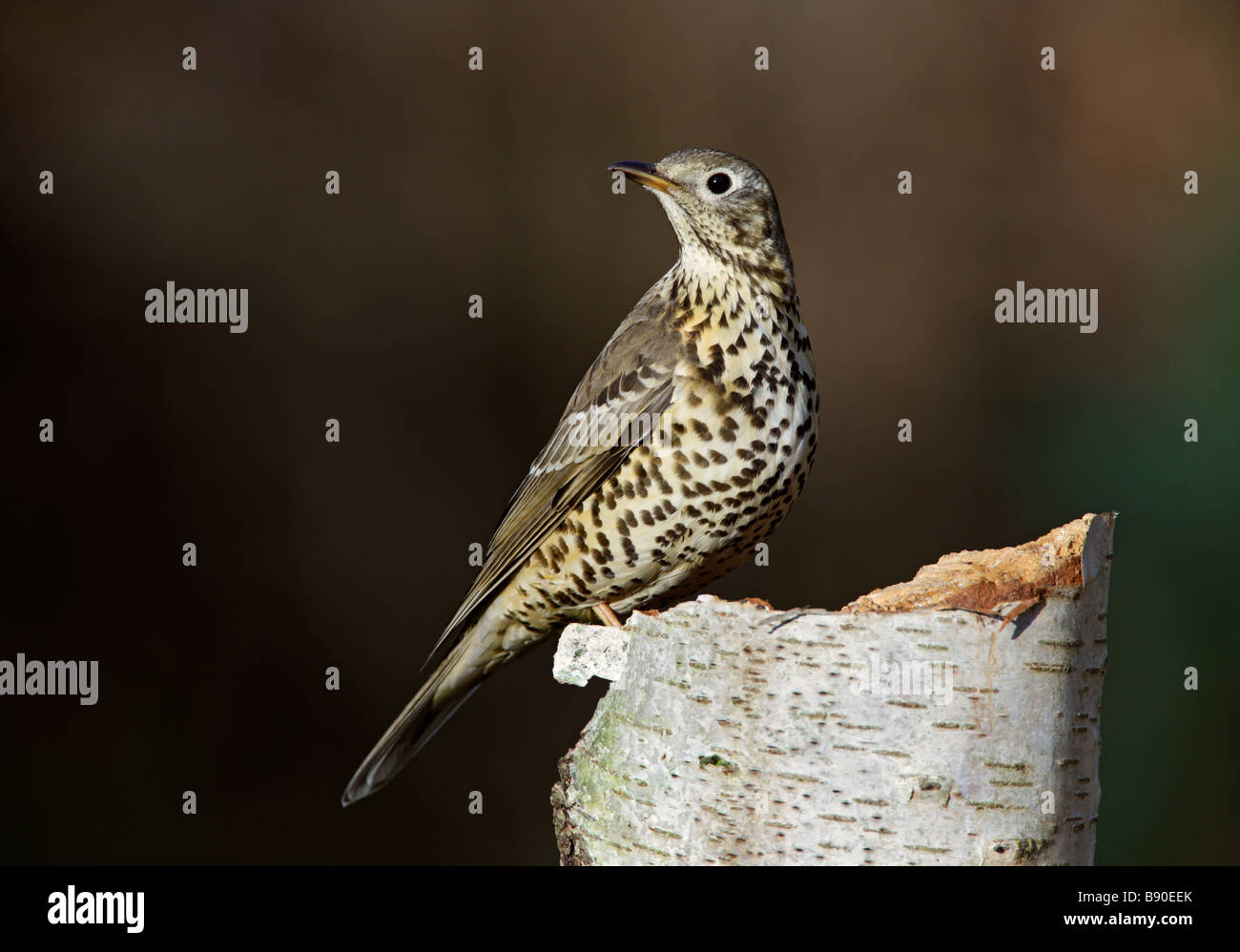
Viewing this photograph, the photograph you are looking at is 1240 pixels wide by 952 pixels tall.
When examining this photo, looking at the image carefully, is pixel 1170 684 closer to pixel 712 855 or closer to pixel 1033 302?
pixel 1033 302

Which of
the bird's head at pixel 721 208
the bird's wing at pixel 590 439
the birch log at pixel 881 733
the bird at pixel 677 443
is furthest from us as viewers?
the bird's head at pixel 721 208


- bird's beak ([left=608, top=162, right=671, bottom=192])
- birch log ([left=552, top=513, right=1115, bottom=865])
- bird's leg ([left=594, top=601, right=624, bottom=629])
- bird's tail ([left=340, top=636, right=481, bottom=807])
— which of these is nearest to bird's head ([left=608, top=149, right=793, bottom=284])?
bird's beak ([left=608, top=162, right=671, bottom=192])

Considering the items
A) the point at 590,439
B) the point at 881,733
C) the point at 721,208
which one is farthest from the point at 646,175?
the point at 881,733

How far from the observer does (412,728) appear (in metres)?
4.21

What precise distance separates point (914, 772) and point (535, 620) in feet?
5.71

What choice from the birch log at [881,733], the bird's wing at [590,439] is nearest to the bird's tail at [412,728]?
the bird's wing at [590,439]

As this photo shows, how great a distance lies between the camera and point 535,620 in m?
4.04

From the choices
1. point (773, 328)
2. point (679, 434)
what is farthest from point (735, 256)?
point (679, 434)

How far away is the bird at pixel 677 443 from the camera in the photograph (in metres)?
3.47

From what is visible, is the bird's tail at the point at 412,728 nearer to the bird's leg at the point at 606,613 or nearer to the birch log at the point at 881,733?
the bird's leg at the point at 606,613

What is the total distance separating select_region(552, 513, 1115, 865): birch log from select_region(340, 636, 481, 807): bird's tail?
1472mm

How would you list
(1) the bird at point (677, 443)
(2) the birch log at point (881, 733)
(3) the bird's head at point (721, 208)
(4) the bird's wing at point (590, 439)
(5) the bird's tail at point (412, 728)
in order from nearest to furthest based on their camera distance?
1. (2) the birch log at point (881, 733)
2. (1) the bird at point (677, 443)
3. (4) the bird's wing at point (590, 439)
4. (3) the bird's head at point (721, 208)
5. (5) the bird's tail at point (412, 728)

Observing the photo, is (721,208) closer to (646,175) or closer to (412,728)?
(646,175)

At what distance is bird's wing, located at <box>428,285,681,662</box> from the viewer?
3.62m
